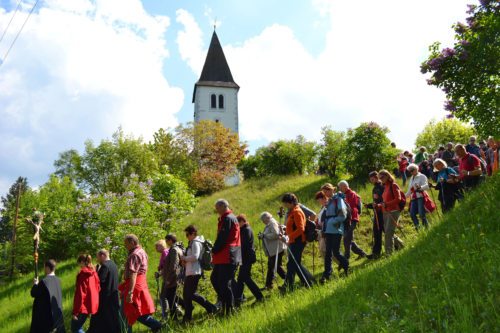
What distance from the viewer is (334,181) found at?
1961 centimetres

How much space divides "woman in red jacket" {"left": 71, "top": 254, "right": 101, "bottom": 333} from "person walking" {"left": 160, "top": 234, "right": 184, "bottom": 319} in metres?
1.27

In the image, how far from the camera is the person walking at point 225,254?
733 cm

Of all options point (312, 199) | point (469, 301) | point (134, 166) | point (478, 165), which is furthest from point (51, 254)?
point (469, 301)

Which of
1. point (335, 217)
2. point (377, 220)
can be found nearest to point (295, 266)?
point (335, 217)

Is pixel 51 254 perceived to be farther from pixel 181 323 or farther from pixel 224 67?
pixel 224 67

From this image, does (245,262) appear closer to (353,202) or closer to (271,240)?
(271,240)

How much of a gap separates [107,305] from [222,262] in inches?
85.4

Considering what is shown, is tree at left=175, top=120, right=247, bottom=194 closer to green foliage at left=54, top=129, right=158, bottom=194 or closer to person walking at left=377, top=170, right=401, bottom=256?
green foliage at left=54, top=129, right=158, bottom=194

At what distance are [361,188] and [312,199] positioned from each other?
1.92 metres

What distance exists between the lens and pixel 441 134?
4656 cm

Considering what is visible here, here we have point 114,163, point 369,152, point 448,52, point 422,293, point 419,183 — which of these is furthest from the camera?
point 114,163

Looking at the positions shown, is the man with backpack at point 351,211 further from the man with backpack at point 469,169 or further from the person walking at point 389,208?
the man with backpack at point 469,169

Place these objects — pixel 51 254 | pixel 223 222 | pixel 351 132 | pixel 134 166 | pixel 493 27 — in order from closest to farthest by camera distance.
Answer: pixel 223 222 < pixel 493 27 < pixel 351 132 < pixel 51 254 < pixel 134 166

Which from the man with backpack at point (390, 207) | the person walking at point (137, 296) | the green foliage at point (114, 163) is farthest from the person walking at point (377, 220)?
the green foliage at point (114, 163)
